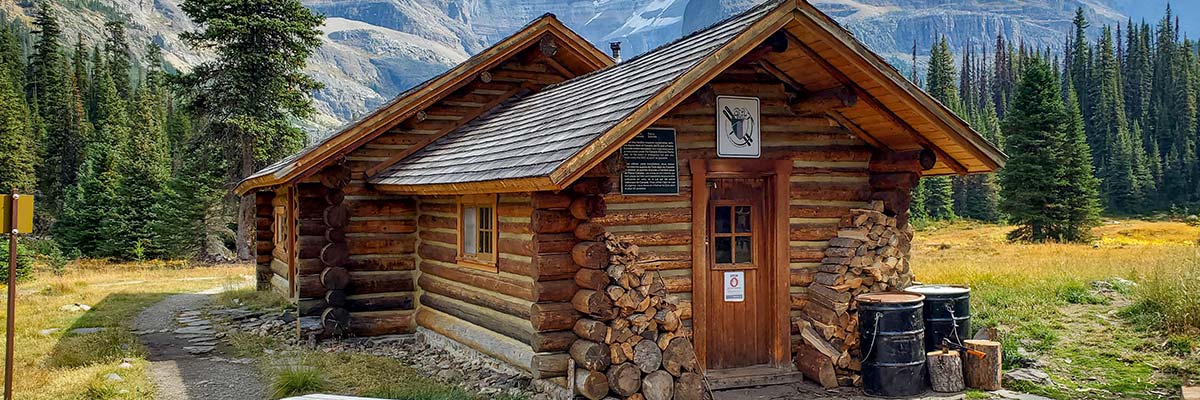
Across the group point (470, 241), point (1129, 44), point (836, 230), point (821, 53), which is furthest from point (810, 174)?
point (1129, 44)

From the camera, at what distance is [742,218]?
8.99 metres

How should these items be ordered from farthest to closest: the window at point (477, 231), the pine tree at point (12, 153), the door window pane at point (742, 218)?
the pine tree at point (12, 153)
the window at point (477, 231)
the door window pane at point (742, 218)

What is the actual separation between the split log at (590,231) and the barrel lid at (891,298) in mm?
2867

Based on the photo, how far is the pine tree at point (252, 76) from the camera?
25.0 m

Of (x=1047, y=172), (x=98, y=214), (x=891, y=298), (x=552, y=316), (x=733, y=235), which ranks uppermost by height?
(x=1047, y=172)

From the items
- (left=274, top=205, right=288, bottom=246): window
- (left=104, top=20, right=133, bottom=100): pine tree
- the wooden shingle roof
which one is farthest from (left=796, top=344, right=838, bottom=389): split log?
(left=104, top=20, right=133, bottom=100): pine tree

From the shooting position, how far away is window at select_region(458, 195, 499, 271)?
31.0ft

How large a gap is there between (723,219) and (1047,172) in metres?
29.8

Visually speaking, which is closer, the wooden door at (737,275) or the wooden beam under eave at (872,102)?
the wooden beam under eave at (872,102)

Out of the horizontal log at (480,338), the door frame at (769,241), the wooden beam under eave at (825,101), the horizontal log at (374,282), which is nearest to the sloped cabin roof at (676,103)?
the wooden beam under eave at (825,101)

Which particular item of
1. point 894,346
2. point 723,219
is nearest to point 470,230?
point 723,219

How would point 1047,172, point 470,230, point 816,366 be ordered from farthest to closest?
1. point 1047,172
2. point 470,230
3. point 816,366

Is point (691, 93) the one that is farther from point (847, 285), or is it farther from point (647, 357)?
point (847, 285)

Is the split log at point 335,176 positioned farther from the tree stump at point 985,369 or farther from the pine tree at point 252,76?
the pine tree at point 252,76
